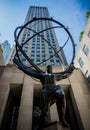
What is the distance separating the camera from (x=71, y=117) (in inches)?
303

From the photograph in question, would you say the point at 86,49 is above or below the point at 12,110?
above

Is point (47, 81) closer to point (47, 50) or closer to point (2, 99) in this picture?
point (2, 99)

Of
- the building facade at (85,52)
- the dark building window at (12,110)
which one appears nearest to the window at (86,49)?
the building facade at (85,52)

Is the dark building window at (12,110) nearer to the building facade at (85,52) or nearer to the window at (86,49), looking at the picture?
the building facade at (85,52)

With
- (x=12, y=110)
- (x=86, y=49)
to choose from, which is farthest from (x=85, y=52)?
(x=12, y=110)

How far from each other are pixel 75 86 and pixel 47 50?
4099 cm

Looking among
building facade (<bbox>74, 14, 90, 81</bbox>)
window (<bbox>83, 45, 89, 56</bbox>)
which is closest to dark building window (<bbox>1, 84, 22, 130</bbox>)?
building facade (<bbox>74, 14, 90, 81</bbox>)

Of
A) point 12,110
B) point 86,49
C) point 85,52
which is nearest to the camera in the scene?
point 12,110

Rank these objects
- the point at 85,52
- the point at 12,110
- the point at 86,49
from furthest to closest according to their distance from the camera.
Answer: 1. the point at 85,52
2. the point at 86,49
3. the point at 12,110

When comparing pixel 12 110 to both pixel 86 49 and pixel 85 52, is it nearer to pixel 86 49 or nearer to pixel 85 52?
pixel 86 49

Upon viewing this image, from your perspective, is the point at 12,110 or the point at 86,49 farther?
the point at 86,49

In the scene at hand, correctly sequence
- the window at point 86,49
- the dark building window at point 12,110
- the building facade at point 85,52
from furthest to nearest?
1. the window at point 86,49
2. the building facade at point 85,52
3. the dark building window at point 12,110

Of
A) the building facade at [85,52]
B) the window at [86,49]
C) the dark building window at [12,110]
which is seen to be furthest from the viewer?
the window at [86,49]

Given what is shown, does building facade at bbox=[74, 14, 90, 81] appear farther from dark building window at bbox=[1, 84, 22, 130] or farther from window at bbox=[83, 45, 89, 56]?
dark building window at bbox=[1, 84, 22, 130]
